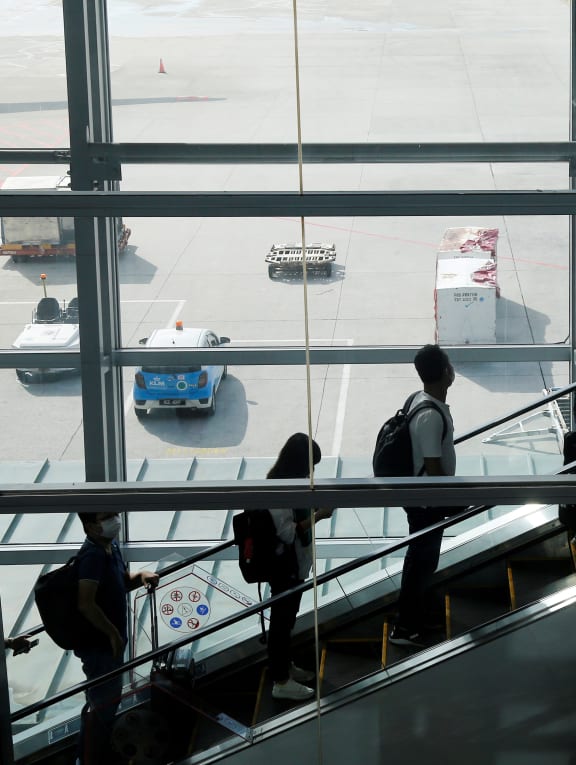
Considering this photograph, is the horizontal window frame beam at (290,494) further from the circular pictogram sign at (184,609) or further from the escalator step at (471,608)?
the escalator step at (471,608)

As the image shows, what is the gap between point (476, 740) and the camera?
4.89m

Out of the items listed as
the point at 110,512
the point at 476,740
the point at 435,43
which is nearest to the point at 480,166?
the point at 435,43

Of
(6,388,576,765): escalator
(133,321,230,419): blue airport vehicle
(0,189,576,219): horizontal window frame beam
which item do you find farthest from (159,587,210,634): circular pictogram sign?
(0,189,576,219): horizontal window frame beam

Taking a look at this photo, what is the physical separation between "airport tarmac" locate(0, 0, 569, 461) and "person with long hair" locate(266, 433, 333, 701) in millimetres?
110

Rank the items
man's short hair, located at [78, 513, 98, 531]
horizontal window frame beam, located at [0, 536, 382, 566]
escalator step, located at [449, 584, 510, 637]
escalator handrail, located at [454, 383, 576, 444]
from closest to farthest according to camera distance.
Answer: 1. escalator handrail, located at [454, 383, 576, 444]
2. man's short hair, located at [78, 513, 98, 531]
3. horizontal window frame beam, located at [0, 536, 382, 566]
4. escalator step, located at [449, 584, 510, 637]

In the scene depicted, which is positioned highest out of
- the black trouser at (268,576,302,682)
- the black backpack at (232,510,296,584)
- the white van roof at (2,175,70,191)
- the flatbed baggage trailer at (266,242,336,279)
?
the white van roof at (2,175,70,191)

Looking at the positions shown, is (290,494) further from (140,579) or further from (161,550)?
(140,579)

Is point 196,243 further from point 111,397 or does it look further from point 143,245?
point 111,397

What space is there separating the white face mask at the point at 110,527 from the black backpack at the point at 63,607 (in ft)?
0.73

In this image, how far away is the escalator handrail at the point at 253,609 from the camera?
4.72 metres

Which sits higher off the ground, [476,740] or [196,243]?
[196,243]

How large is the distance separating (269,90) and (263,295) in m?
0.89

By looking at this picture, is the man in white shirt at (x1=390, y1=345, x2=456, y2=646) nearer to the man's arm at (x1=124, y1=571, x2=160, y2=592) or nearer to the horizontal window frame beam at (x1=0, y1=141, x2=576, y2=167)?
the horizontal window frame beam at (x1=0, y1=141, x2=576, y2=167)

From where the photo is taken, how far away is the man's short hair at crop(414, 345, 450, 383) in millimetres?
4406
